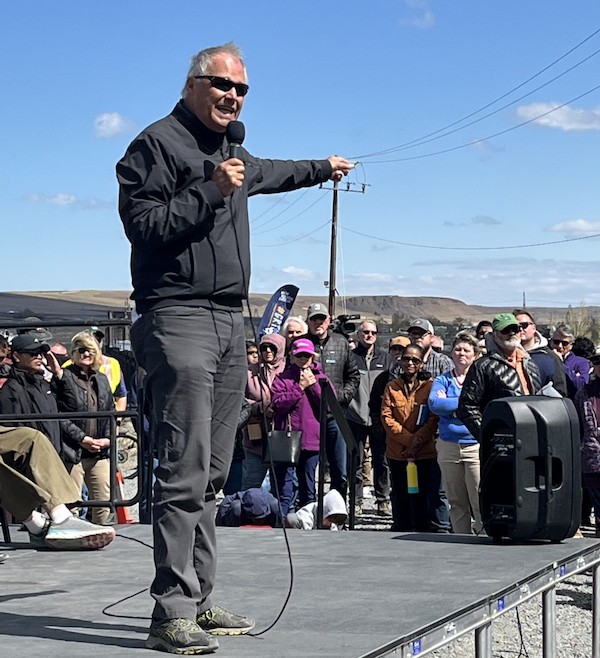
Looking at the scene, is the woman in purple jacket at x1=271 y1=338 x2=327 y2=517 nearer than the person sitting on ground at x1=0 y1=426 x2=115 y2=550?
No

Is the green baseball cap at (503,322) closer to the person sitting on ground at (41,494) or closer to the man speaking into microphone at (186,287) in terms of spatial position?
the person sitting on ground at (41,494)

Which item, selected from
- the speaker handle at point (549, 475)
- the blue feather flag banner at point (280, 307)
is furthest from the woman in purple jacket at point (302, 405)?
the blue feather flag banner at point (280, 307)

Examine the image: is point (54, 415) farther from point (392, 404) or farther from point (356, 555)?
point (392, 404)

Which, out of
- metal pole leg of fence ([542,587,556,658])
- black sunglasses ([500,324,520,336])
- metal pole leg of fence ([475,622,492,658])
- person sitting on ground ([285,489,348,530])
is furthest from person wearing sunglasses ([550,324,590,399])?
metal pole leg of fence ([475,622,492,658])

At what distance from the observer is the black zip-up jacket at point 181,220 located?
3977 mm

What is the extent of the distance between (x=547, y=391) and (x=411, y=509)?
2263mm

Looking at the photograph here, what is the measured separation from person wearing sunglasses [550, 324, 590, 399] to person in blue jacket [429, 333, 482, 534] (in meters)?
2.03

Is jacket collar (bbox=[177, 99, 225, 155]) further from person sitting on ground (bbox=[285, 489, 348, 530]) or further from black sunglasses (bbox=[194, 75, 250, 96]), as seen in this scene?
person sitting on ground (bbox=[285, 489, 348, 530])

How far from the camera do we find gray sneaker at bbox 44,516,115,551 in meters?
6.41

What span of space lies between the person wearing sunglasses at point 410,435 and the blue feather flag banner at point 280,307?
5.94 metres

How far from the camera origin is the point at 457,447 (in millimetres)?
9516

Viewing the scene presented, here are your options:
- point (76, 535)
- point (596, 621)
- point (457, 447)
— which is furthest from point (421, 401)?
point (76, 535)

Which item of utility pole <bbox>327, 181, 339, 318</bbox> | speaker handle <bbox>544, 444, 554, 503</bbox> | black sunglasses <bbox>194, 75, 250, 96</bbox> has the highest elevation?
utility pole <bbox>327, 181, 339, 318</bbox>

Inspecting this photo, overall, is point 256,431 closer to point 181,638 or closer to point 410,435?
point 410,435
